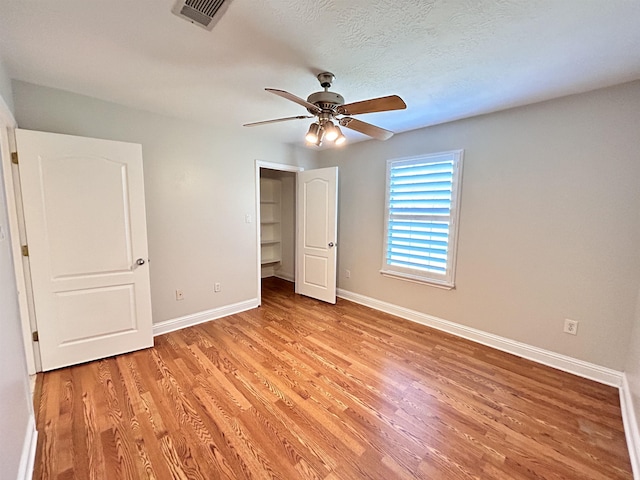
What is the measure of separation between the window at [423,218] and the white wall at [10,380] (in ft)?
10.7

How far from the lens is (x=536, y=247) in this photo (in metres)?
2.43

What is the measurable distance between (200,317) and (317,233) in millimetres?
1875

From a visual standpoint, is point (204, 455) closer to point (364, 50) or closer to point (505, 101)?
point (364, 50)

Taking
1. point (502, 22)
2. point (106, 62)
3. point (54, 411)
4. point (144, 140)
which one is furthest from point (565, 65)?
point (54, 411)

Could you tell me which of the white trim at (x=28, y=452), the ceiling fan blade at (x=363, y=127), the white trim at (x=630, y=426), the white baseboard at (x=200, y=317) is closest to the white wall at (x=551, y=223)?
the white trim at (x=630, y=426)

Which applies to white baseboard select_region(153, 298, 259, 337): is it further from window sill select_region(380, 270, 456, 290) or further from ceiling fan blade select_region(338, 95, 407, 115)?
ceiling fan blade select_region(338, 95, 407, 115)

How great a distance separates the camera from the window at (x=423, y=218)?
2938 mm

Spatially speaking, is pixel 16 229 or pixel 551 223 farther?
pixel 551 223

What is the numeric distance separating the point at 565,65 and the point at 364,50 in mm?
1338

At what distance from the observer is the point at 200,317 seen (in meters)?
3.23

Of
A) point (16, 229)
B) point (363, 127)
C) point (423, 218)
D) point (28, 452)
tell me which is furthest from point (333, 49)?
point (28, 452)

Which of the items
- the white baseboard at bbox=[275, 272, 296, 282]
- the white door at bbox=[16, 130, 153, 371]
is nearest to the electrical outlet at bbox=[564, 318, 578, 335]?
the white door at bbox=[16, 130, 153, 371]

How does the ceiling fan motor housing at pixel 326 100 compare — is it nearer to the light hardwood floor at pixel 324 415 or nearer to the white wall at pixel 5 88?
the white wall at pixel 5 88

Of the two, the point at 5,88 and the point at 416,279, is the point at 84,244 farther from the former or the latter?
the point at 416,279
